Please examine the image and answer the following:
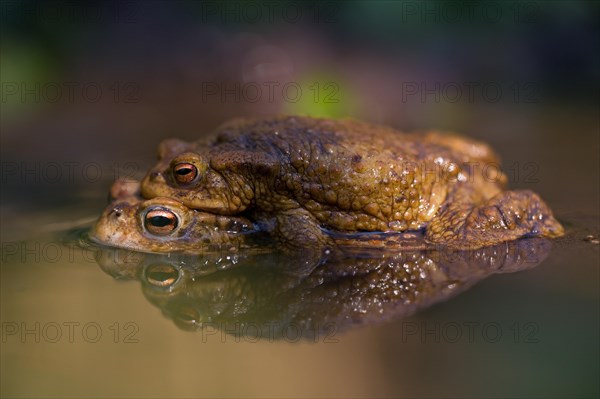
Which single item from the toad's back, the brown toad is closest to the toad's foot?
the brown toad

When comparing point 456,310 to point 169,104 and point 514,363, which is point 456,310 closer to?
point 514,363

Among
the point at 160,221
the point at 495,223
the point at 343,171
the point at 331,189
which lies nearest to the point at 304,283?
the point at 331,189

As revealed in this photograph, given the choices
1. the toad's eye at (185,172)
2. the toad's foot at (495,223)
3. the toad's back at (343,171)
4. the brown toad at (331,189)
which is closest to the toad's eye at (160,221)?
the brown toad at (331,189)

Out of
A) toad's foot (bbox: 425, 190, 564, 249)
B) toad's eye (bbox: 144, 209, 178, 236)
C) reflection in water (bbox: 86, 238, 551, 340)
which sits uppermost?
toad's eye (bbox: 144, 209, 178, 236)

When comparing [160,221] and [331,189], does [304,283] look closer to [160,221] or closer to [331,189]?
[331,189]

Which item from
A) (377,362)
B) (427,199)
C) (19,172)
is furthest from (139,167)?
(377,362)

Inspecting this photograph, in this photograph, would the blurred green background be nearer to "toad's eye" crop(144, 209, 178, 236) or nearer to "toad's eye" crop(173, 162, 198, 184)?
"toad's eye" crop(144, 209, 178, 236)
